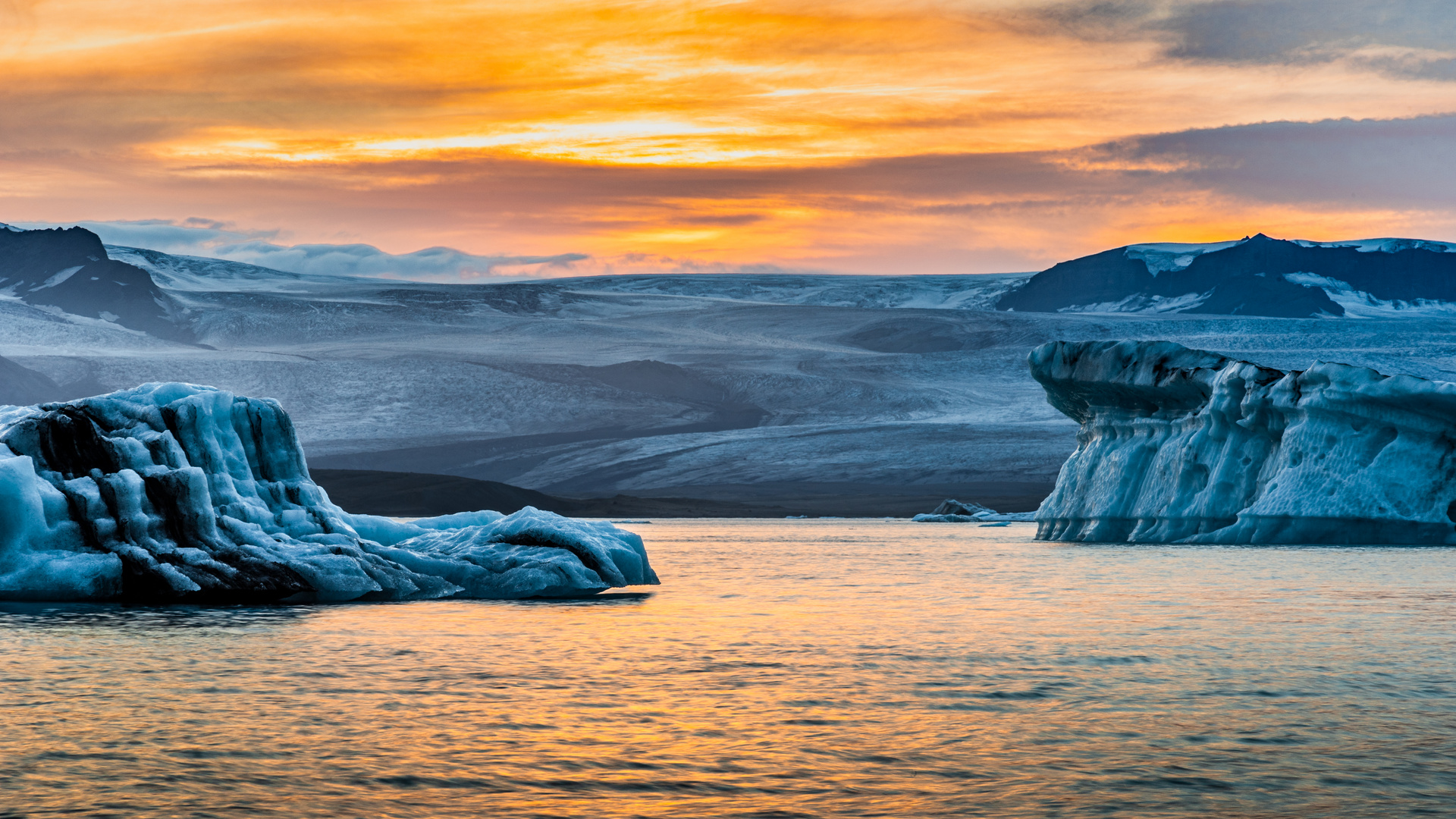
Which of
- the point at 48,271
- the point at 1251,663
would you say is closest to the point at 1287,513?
the point at 1251,663

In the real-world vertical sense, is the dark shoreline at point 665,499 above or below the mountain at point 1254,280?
below

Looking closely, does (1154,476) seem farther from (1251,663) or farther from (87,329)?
(87,329)

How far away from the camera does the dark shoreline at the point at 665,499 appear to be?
71.3 m

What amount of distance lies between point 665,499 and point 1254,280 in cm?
10445

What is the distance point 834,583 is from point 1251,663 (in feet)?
38.9

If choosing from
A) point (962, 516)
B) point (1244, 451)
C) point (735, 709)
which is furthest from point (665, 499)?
point (735, 709)

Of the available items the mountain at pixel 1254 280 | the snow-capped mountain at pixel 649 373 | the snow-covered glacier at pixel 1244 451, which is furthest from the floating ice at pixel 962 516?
the mountain at pixel 1254 280

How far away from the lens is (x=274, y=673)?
1223 centimetres

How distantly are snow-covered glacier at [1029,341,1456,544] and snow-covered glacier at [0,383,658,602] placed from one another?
18.5 meters

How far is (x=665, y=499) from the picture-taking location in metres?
80.9

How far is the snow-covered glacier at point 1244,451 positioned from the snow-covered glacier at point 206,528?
18517 millimetres

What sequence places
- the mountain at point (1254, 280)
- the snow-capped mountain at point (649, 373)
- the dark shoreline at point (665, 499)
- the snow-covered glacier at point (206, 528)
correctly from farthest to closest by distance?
1. the mountain at point (1254, 280)
2. the snow-capped mountain at point (649, 373)
3. the dark shoreline at point (665, 499)
4. the snow-covered glacier at point (206, 528)

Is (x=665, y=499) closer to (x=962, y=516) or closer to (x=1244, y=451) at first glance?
(x=962, y=516)

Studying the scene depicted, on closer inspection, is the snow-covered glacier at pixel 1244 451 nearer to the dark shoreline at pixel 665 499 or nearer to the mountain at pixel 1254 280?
the dark shoreline at pixel 665 499
